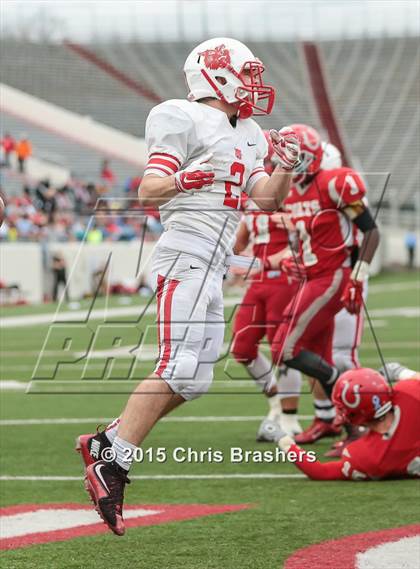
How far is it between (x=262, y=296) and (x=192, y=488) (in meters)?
2.03

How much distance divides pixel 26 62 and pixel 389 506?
113 feet

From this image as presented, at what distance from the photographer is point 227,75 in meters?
4.58

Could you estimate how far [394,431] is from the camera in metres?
5.83

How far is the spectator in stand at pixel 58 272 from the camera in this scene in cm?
2091

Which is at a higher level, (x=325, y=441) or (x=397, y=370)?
(x=397, y=370)

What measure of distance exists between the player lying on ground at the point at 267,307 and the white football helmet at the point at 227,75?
283 cm

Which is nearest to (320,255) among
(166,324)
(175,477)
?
(175,477)

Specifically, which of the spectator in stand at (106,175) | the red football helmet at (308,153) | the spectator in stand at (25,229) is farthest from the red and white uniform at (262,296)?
the spectator in stand at (106,175)

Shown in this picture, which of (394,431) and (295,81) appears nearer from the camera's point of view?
(394,431)

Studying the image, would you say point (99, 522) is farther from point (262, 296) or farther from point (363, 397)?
point (262, 296)

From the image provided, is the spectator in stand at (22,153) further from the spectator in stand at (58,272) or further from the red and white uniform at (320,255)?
the red and white uniform at (320,255)

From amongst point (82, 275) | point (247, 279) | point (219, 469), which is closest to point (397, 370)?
point (219, 469)

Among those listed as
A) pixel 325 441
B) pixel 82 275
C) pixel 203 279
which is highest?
pixel 203 279

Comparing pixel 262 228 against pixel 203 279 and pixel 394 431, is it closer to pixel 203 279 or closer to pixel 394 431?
pixel 394 431
